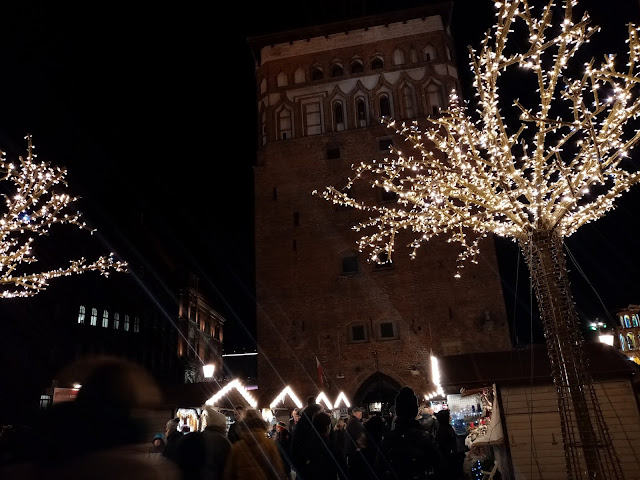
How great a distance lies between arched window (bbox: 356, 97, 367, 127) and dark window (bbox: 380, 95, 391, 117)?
0.78 m

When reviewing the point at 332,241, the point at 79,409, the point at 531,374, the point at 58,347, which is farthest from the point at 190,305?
the point at 79,409

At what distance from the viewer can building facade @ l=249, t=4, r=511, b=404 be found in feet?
64.8

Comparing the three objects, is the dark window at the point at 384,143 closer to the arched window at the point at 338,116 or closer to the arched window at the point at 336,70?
the arched window at the point at 338,116

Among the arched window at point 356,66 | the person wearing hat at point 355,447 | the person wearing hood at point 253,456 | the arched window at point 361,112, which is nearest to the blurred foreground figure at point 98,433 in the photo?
the person wearing hood at point 253,456

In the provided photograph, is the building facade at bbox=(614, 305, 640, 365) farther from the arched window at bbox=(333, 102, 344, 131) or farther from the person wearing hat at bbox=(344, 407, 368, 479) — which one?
the person wearing hat at bbox=(344, 407, 368, 479)

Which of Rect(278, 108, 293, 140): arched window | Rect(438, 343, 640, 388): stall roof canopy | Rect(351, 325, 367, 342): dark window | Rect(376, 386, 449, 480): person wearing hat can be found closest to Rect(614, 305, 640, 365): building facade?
Rect(351, 325, 367, 342): dark window

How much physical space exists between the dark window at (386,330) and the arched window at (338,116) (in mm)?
9168

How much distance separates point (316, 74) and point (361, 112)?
3155mm

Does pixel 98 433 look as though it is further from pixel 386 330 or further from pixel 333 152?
pixel 333 152

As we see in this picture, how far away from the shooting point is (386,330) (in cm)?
2017

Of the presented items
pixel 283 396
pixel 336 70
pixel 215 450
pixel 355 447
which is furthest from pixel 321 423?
pixel 336 70

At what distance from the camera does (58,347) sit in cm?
2402

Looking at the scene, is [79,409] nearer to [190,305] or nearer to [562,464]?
[562,464]

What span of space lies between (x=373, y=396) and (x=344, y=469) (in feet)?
47.4
